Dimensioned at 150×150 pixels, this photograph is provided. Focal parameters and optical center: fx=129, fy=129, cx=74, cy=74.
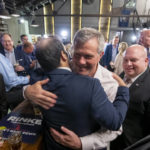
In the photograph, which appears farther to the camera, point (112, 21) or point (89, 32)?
point (112, 21)

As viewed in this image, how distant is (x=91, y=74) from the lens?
3.89 ft

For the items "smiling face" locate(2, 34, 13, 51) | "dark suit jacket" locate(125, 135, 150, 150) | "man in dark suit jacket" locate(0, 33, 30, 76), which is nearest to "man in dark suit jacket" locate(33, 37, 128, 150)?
"dark suit jacket" locate(125, 135, 150, 150)

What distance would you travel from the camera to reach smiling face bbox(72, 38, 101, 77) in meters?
1.04

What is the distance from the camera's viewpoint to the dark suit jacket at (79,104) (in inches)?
28.5

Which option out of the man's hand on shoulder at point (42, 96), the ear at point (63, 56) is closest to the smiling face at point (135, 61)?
the ear at point (63, 56)

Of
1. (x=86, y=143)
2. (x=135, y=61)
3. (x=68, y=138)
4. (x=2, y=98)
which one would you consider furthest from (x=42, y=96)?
(x=2, y=98)

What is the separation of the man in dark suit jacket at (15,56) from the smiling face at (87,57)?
2.13m

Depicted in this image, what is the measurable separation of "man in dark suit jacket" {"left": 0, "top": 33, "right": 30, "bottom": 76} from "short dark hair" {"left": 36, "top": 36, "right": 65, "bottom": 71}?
2312mm

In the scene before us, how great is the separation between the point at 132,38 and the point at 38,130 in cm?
1139

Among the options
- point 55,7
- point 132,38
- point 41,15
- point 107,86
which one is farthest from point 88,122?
A: point 55,7

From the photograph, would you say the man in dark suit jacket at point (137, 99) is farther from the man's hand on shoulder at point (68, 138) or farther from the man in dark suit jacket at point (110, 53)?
the man in dark suit jacket at point (110, 53)

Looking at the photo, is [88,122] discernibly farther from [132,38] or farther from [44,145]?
[132,38]

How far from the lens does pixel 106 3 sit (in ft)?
38.9

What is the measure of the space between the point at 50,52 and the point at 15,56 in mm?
3107
